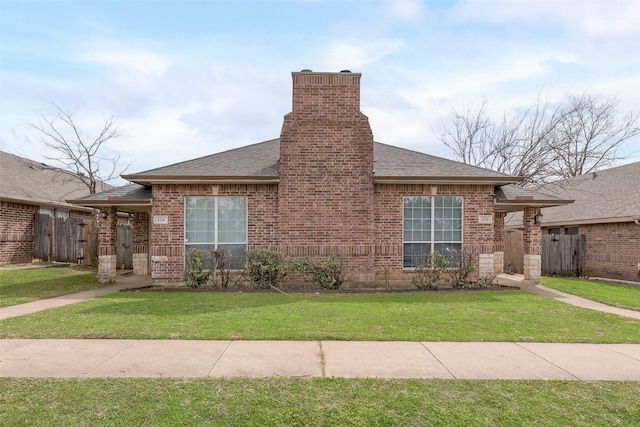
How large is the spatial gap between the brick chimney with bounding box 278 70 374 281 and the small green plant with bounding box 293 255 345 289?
492 mm

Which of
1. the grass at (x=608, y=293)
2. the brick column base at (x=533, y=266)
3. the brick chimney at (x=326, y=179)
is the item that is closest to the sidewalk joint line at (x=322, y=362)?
the brick chimney at (x=326, y=179)

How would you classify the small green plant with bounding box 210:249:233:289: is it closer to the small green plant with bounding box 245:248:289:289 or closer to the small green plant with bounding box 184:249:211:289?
the small green plant with bounding box 184:249:211:289

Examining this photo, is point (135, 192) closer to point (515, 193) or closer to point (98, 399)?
point (98, 399)

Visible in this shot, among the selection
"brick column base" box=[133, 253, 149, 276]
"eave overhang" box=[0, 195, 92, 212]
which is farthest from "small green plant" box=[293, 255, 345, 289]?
"eave overhang" box=[0, 195, 92, 212]

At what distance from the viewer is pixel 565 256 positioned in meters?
17.2

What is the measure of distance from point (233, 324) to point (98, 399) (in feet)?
10.0

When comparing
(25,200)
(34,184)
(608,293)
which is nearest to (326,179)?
(608,293)

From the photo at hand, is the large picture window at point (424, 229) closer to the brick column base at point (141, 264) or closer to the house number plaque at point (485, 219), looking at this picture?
the house number plaque at point (485, 219)

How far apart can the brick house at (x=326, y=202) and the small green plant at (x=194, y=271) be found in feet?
2.78

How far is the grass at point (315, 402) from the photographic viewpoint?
3.48m

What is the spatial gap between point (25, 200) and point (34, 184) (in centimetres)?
292

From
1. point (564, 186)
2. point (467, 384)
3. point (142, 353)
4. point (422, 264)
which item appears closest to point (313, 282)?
point (422, 264)

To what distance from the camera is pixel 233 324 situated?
681 centimetres

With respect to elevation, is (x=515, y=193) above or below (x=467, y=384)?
above
